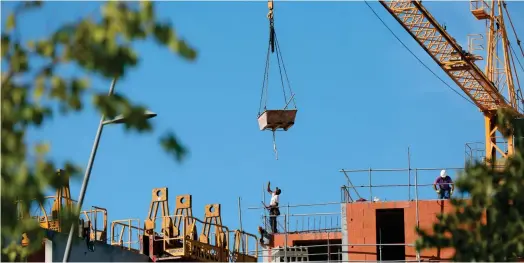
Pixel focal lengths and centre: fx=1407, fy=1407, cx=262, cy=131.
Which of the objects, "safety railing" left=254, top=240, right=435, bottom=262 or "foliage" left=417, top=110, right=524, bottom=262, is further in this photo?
"safety railing" left=254, top=240, right=435, bottom=262

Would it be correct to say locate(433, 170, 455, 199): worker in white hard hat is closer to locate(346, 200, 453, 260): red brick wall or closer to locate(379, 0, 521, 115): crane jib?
locate(346, 200, 453, 260): red brick wall

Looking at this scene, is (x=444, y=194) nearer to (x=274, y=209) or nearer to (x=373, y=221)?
(x=373, y=221)

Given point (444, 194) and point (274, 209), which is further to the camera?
point (274, 209)

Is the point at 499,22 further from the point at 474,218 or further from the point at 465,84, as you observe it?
the point at 474,218

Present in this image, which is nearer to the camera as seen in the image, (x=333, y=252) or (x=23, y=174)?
(x=23, y=174)

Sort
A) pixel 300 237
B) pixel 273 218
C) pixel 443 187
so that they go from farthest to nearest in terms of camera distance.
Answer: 1. pixel 273 218
2. pixel 300 237
3. pixel 443 187

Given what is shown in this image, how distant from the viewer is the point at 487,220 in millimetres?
20906

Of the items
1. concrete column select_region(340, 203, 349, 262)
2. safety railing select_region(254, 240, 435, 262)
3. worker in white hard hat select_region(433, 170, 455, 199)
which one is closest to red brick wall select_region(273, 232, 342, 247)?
safety railing select_region(254, 240, 435, 262)

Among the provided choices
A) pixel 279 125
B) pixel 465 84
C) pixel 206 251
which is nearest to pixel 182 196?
pixel 206 251

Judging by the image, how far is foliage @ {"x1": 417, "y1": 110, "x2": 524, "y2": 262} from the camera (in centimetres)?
2078

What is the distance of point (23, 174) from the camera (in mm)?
14734

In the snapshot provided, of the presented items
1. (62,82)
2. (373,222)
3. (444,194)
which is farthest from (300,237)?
(62,82)

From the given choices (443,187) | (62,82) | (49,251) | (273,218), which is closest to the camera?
(62,82)

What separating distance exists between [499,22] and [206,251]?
30.8 meters
